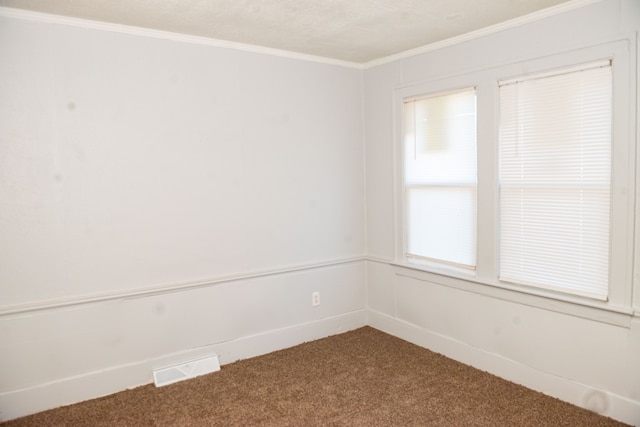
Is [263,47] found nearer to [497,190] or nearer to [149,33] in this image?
[149,33]

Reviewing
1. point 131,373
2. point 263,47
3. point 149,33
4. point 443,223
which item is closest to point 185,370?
point 131,373

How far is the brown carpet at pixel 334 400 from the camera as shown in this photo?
2699 mm

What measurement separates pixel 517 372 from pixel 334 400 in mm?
1334

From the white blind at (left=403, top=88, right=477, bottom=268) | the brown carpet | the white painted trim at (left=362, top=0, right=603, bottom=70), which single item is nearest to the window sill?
the white blind at (left=403, top=88, right=477, bottom=268)

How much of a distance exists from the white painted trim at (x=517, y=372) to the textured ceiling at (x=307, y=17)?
7.96 ft

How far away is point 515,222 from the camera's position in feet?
10.3

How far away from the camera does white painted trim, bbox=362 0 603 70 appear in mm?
2719

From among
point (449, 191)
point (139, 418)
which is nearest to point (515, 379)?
point (449, 191)

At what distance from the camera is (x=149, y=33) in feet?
10.2

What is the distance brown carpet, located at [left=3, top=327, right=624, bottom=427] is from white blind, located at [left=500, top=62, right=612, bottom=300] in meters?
0.81

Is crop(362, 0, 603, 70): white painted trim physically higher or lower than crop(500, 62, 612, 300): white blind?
higher

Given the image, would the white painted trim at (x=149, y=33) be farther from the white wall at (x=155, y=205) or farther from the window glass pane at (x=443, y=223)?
the window glass pane at (x=443, y=223)

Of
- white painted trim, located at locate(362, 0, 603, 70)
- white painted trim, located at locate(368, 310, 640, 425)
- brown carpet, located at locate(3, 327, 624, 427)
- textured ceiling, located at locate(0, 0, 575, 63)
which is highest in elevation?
textured ceiling, located at locate(0, 0, 575, 63)

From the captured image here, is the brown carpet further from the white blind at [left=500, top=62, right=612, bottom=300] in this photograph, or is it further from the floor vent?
the white blind at [left=500, top=62, right=612, bottom=300]
